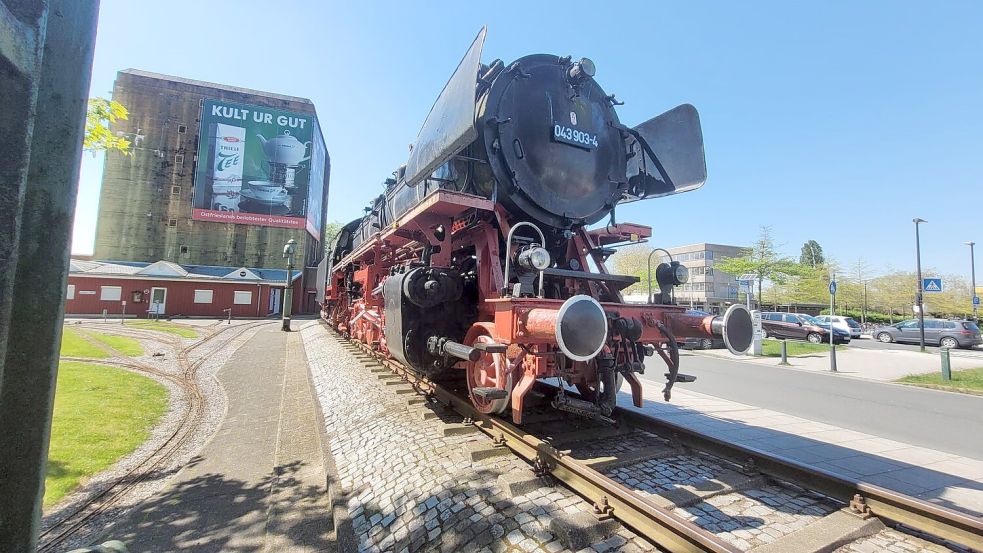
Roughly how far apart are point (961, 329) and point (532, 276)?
29.4 m

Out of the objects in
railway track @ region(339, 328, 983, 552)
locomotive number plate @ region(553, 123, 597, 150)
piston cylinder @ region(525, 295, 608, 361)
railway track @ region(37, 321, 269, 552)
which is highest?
locomotive number plate @ region(553, 123, 597, 150)

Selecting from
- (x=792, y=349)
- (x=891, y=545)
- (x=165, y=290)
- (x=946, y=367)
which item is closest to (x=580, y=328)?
(x=891, y=545)

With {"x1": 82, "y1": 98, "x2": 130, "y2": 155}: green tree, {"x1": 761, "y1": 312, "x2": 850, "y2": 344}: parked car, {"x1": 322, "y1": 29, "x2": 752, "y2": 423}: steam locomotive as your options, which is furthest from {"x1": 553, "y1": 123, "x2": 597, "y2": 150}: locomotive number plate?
{"x1": 761, "y1": 312, "x2": 850, "y2": 344}: parked car

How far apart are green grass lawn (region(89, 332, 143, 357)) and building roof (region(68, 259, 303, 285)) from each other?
17504 millimetres

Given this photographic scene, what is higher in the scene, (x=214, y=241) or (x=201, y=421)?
(x=214, y=241)

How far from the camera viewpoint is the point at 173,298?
98.2ft

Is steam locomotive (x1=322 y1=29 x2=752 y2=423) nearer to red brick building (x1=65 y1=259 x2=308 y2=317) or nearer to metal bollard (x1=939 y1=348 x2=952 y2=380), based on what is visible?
metal bollard (x1=939 y1=348 x2=952 y2=380)

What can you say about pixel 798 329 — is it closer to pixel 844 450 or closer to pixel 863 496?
pixel 844 450

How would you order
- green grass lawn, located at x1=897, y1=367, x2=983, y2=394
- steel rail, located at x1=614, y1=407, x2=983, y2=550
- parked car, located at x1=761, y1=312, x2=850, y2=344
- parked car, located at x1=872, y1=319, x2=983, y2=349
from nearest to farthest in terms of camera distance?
steel rail, located at x1=614, y1=407, x2=983, y2=550 < green grass lawn, located at x1=897, y1=367, x2=983, y2=394 < parked car, located at x1=872, y1=319, x2=983, y2=349 < parked car, located at x1=761, y1=312, x2=850, y2=344

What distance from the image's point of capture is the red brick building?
2830 centimetres

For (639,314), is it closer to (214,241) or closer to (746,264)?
(746,264)

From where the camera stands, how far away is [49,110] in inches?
41.6

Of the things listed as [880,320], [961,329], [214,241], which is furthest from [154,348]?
[880,320]

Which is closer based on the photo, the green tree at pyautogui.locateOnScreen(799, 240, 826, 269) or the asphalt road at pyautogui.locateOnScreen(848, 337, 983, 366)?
the asphalt road at pyautogui.locateOnScreen(848, 337, 983, 366)
